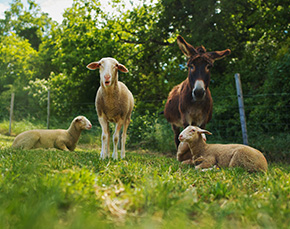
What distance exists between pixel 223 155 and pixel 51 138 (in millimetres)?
5023

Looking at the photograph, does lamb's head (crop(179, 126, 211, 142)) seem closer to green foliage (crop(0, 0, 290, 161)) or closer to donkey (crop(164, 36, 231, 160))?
donkey (crop(164, 36, 231, 160))

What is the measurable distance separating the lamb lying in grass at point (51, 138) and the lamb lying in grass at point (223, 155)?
11.3 feet

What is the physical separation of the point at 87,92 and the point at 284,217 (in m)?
14.5

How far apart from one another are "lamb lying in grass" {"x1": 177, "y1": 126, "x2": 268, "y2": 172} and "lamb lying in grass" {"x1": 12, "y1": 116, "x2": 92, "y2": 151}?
3.44m

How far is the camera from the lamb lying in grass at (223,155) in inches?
163

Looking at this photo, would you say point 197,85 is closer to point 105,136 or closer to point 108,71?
point 108,71

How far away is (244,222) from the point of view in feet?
5.38

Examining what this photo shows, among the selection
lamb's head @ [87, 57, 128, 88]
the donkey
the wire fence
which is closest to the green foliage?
the wire fence

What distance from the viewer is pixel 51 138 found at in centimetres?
743

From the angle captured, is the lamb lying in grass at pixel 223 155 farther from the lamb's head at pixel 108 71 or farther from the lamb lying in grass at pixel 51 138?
the lamb lying in grass at pixel 51 138

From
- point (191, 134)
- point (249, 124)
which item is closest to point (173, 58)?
point (249, 124)

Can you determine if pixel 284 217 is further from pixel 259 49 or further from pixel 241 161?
pixel 259 49

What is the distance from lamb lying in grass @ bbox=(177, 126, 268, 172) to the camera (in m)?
4.14

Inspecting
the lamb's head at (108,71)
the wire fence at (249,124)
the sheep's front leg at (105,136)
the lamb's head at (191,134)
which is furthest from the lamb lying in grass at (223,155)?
the wire fence at (249,124)
